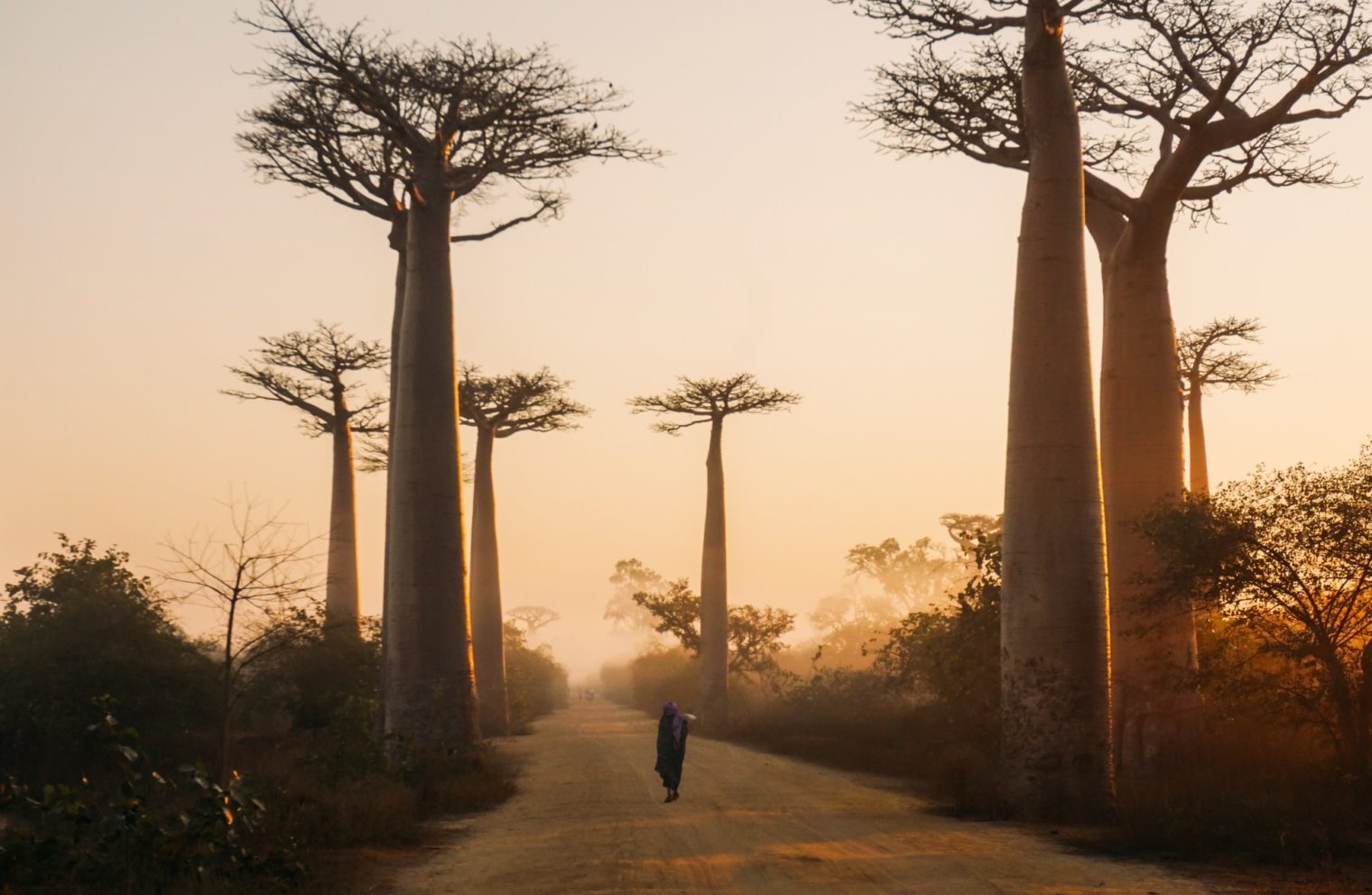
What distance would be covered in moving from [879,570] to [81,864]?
210 feet

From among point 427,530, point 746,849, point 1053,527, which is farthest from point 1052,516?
point 427,530

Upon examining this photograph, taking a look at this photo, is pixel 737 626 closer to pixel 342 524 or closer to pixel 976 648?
pixel 342 524

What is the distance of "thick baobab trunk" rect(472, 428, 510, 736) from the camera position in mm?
26141

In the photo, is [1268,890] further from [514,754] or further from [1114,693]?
[514,754]

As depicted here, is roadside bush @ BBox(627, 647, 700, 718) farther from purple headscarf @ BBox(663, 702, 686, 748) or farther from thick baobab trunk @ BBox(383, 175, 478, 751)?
purple headscarf @ BBox(663, 702, 686, 748)

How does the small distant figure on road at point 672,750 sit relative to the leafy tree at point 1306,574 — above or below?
below

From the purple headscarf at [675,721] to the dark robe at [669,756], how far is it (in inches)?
0.7

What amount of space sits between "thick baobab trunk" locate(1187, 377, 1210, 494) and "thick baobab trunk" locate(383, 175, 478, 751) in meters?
16.4

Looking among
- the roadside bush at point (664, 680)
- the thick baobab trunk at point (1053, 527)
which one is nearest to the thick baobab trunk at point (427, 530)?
the thick baobab trunk at point (1053, 527)

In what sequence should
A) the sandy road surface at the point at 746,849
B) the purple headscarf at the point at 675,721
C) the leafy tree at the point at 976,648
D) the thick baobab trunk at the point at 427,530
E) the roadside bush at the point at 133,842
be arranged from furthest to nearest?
the leafy tree at the point at 976,648 → the thick baobab trunk at the point at 427,530 → the purple headscarf at the point at 675,721 → the sandy road surface at the point at 746,849 → the roadside bush at the point at 133,842

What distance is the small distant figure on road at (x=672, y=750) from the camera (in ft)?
40.7

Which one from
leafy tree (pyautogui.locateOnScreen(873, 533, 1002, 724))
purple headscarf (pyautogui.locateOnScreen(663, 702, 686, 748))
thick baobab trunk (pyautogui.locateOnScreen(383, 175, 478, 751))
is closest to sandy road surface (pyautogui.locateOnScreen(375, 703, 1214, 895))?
purple headscarf (pyautogui.locateOnScreen(663, 702, 686, 748))

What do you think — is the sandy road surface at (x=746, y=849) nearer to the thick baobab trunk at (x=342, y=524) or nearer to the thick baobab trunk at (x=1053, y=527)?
the thick baobab trunk at (x=1053, y=527)

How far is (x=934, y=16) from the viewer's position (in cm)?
1333
